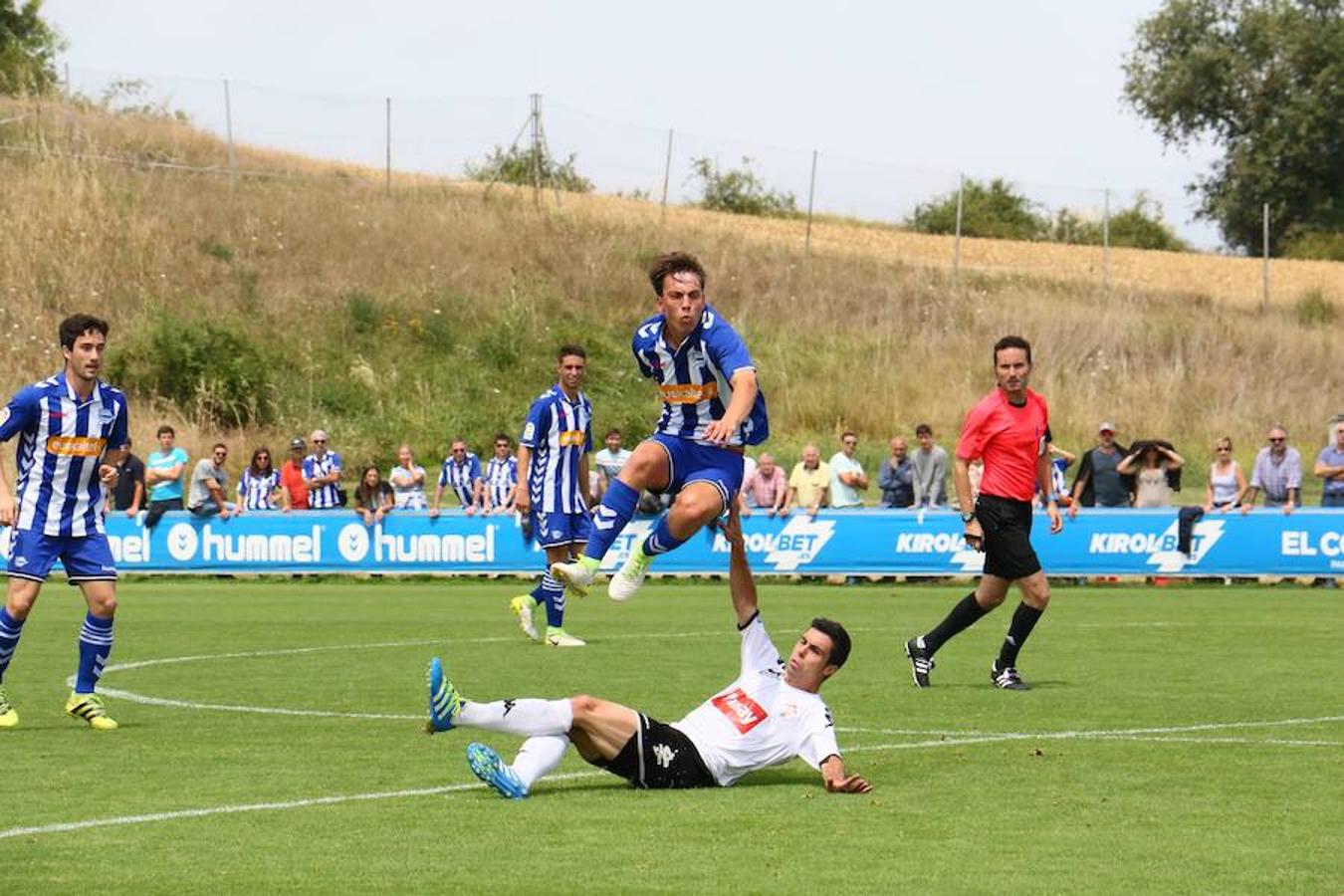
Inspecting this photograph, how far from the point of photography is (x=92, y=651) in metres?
11.6

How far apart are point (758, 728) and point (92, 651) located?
4.49 metres

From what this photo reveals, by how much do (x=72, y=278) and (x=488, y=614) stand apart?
1054 inches

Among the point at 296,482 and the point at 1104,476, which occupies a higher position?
the point at 1104,476

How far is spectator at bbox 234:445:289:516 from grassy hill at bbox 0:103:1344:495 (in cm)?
962

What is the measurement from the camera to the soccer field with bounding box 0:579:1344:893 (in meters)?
7.06

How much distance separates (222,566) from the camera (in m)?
28.5

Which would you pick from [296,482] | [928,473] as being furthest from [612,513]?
[296,482]

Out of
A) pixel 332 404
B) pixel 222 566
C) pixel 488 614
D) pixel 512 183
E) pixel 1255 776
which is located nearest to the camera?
pixel 1255 776

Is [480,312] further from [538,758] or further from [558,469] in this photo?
[538,758]

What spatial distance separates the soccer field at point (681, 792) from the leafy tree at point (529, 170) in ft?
110

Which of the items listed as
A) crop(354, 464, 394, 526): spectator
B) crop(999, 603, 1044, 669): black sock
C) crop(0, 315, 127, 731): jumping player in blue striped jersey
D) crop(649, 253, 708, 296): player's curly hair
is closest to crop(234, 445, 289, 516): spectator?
crop(354, 464, 394, 526): spectator

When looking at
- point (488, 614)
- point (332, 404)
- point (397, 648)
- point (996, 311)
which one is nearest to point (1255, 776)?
point (397, 648)

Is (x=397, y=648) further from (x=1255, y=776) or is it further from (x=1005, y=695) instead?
(x=1255, y=776)

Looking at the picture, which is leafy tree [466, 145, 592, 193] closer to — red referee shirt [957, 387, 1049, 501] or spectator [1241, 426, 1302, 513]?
spectator [1241, 426, 1302, 513]
